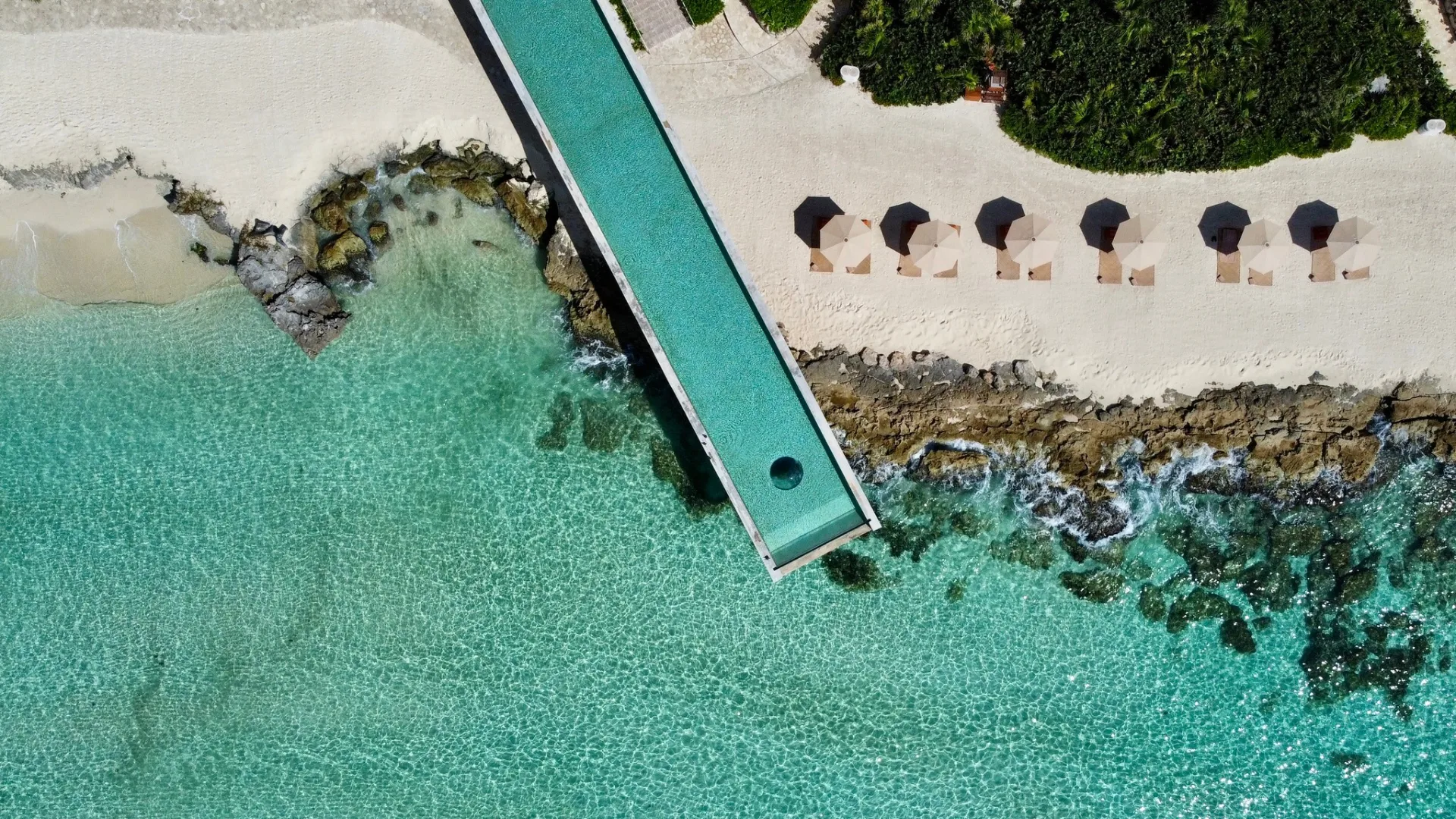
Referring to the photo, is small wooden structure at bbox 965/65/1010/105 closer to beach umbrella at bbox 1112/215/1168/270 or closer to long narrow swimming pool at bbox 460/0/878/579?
beach umbrella at bbox 1112/215/1168/270

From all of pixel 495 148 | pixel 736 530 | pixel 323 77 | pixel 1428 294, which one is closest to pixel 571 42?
pixel 495 148

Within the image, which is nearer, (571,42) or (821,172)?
(571,42)

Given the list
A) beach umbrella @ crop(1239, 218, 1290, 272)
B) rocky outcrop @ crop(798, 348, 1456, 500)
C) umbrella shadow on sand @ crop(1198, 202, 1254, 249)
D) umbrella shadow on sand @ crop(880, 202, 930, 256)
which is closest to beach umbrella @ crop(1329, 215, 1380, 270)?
beach umbrella @ crop(1239, 218, 1290, 272)

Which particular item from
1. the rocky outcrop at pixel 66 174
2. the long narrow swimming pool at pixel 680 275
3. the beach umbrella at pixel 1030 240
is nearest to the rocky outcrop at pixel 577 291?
the long narrow swimming pool at pixel 680 275

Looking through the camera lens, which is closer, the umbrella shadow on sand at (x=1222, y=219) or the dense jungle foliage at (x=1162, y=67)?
the dense jungle foliage at (x=1162, y=67)

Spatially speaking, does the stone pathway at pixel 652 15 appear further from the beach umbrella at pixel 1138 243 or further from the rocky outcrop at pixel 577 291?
the beach umbrella at pixel 1138 243

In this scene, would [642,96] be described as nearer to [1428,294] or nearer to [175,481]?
[175,481]
